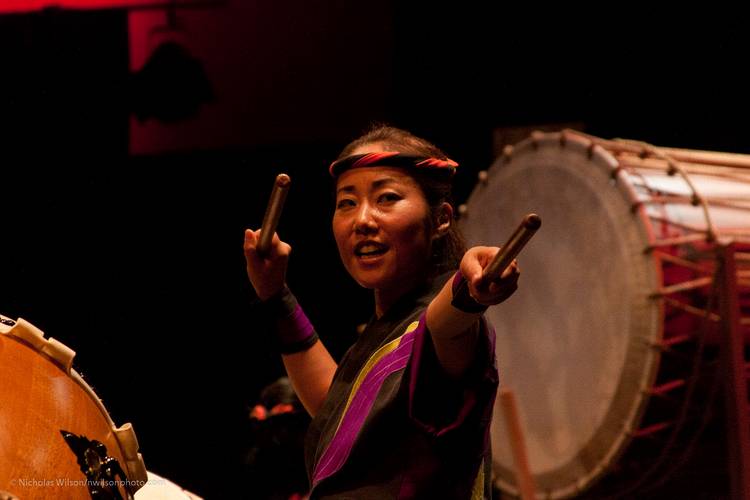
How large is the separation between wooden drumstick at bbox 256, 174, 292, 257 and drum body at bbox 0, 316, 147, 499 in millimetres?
372

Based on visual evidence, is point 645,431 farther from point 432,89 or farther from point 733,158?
point 432,89

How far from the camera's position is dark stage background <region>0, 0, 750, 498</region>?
10.2 ft

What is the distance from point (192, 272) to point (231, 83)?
2.26ft

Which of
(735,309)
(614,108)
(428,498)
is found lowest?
(428,498)

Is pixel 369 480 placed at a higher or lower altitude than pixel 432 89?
lower

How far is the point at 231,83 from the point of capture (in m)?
3.25

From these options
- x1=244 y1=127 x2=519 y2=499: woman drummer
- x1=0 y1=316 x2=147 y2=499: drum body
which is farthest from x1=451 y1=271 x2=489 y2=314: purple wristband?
x1=0 y1=316 x2=147 y2=499: drum body

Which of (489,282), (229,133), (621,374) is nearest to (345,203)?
(489,282)

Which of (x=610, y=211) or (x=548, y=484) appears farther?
(x=548, y=484)

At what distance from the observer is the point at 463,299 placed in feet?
3.49

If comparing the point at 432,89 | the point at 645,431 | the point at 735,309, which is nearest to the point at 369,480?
the point at 735,309

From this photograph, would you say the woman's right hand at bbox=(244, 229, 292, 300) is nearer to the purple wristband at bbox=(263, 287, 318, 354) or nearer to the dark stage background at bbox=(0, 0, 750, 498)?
the purple wristband at bbox=(263, 287, 318, 354)

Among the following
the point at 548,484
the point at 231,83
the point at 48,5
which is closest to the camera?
the point at 548,484

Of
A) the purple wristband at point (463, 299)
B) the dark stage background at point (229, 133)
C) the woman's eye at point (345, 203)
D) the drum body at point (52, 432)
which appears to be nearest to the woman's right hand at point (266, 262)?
the woman's eye at point (345, 203)
